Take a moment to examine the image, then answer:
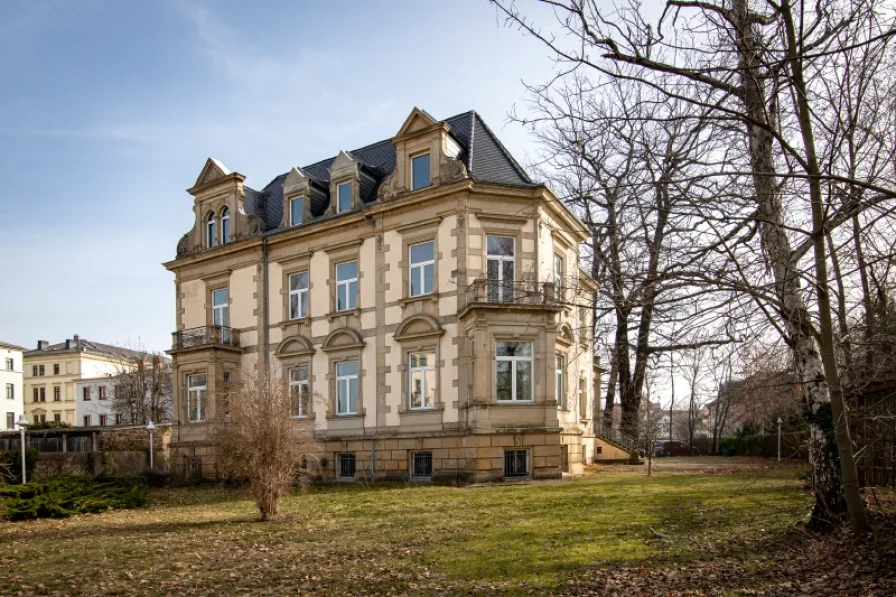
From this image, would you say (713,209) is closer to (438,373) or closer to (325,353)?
(438,373)

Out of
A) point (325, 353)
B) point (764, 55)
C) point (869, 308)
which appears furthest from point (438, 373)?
point (764, 55)

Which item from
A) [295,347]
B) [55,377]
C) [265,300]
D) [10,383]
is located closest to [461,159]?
[295,347]

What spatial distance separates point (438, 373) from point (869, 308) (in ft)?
52.3

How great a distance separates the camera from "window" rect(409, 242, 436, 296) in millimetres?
24797

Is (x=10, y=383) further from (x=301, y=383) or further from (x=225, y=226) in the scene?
(x=301, y=383)

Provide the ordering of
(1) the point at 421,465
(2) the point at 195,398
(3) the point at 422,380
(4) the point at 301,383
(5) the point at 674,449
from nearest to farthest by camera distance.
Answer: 1. (1) the point at 421,465
2. (3) the point at 422,380
3. (4) the point at 301,383
4. (2) the point at 195,398
5. (5) the point at 674,449

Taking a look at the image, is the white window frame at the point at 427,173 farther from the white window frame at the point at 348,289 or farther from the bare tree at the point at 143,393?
the bare tree at the point at 143,393

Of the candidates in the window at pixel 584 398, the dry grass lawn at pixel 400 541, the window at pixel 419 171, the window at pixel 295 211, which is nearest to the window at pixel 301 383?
the window at pixel 295 211

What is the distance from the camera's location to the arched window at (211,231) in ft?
103

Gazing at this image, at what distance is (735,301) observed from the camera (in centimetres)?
830

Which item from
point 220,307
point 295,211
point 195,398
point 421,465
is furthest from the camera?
point 220,307

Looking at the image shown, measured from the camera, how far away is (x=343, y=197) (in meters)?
27.7

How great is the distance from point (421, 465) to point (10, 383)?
6743cm

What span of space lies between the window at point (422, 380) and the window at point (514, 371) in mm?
2435
